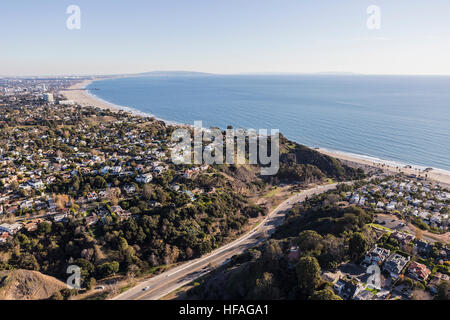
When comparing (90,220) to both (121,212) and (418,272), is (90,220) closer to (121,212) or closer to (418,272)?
(121,212)

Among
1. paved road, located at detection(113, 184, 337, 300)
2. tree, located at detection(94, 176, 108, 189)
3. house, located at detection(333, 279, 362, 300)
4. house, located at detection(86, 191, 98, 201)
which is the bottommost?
paved road, located at detection(113, 184, 337, 300)

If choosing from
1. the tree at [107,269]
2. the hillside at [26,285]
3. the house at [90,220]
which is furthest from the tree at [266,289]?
the house at [90,220]

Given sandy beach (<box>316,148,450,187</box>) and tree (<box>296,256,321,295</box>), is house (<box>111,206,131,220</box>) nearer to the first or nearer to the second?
tree (<box>296,256,321,295</box>)

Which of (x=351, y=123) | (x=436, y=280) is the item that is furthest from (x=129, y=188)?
(x=351, y=123)

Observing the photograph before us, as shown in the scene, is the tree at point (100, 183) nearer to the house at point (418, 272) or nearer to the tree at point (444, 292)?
the house at point (418, 272)

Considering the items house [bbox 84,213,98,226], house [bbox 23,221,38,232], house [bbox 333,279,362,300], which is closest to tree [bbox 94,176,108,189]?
house [bbox 84,213,98,226]

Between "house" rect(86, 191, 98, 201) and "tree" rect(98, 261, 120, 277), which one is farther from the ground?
"house" rect(86, 191, 98, 201)
